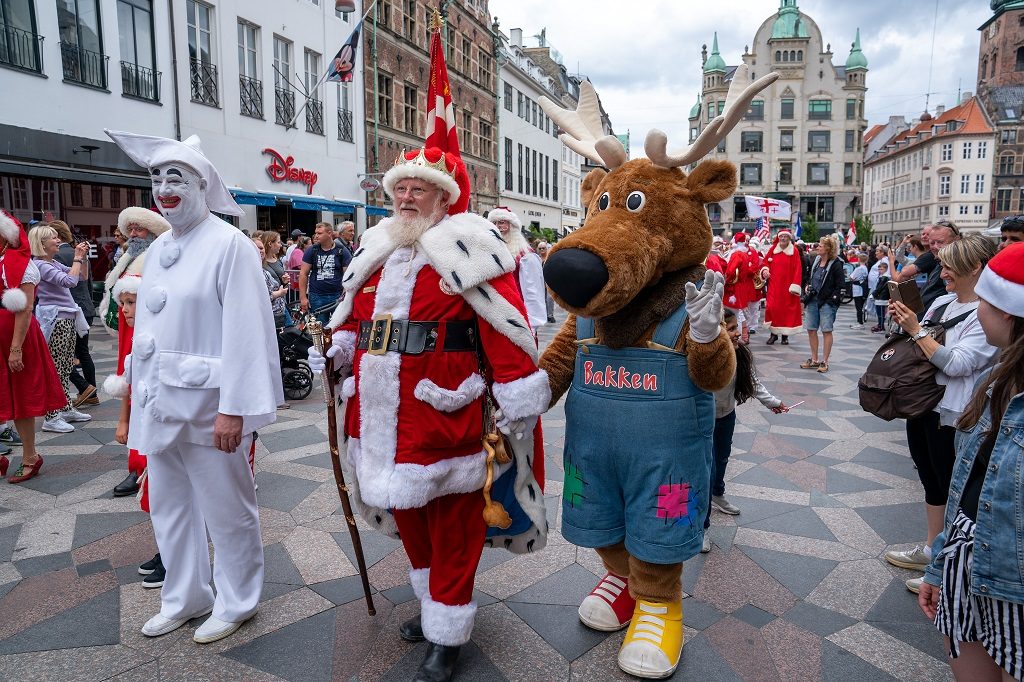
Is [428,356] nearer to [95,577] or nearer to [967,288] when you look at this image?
[95,577]

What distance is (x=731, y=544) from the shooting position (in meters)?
3.91

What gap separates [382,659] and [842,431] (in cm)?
507

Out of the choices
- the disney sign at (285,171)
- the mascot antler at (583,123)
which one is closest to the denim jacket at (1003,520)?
the mascot antler at (583,123)

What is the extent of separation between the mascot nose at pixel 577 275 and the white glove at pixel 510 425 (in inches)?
19.5

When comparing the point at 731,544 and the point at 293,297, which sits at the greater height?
the point at 293,297

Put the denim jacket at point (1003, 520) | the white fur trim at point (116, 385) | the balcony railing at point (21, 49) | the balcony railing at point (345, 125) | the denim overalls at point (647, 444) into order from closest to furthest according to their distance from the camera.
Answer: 1. the denim jacket at point (1003, 520)
2. the denim overalls at point (647, 444)
3. the white fur trim at point (116, 385)
4. the balcony railing at point (21, 49)
5. the balcony railing at point (345, 125)

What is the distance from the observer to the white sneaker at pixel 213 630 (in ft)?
9.61

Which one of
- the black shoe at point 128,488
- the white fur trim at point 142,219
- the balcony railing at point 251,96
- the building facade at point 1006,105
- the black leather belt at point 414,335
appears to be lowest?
the black shoe at point 128,488

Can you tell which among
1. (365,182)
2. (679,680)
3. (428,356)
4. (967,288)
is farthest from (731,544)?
(365,182)

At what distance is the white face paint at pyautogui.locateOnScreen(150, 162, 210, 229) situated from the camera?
9.35 ft

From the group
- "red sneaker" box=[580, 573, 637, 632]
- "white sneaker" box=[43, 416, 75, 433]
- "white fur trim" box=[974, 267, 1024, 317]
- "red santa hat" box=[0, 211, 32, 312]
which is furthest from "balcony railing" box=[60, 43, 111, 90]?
"white fur trim" box=[974, 267, 1024, 317]

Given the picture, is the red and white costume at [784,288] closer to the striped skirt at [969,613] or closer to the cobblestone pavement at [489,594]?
the cobblestone pavement at [489,594]

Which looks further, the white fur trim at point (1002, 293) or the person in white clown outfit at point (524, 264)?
the person in white clown outfit at point (524, 264)

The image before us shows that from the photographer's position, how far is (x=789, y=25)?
64.3 m
